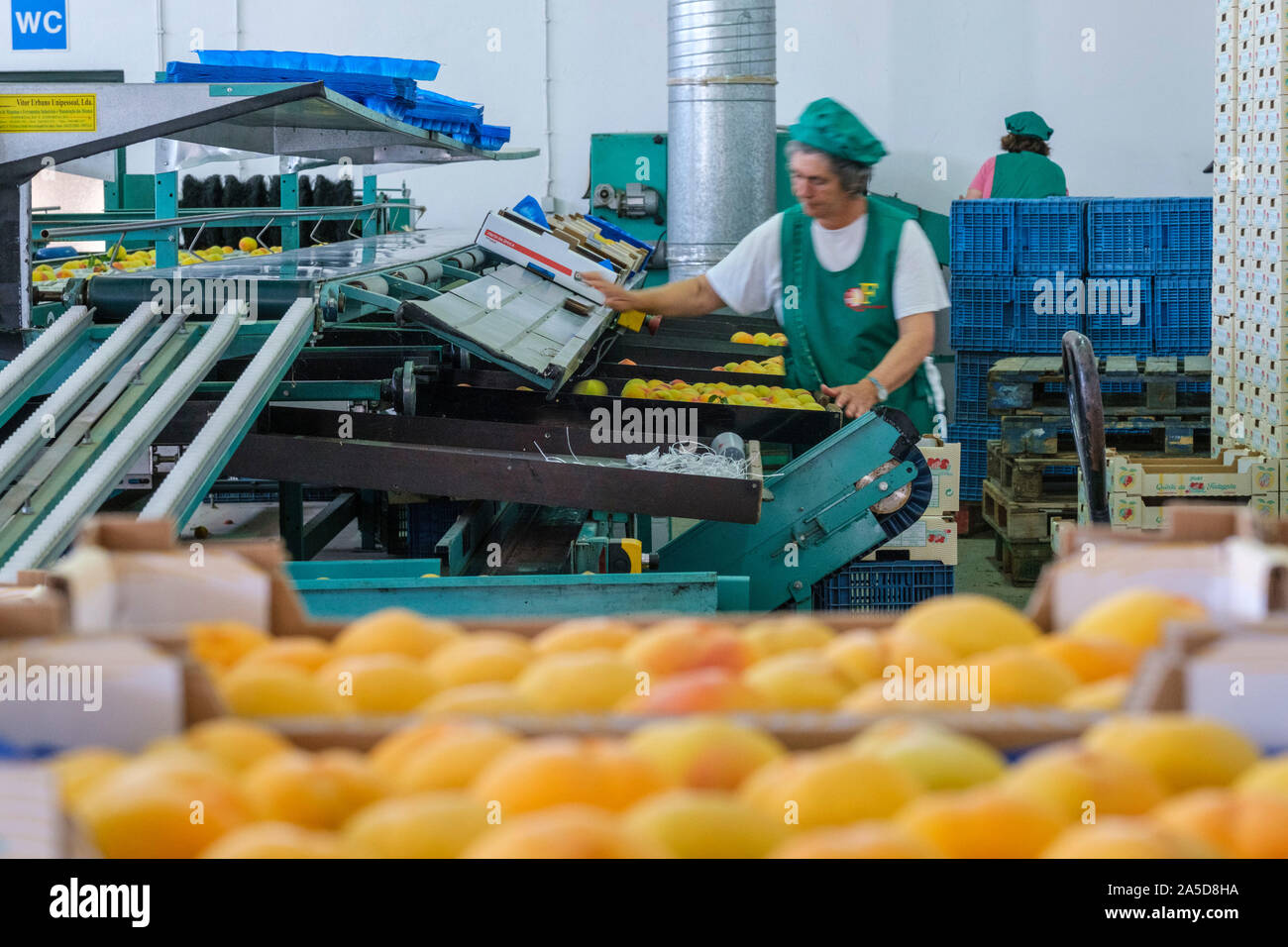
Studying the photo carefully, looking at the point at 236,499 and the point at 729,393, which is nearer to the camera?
the point at 729,393

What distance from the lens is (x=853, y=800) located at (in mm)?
829

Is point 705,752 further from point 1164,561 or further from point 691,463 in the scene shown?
point 691,463

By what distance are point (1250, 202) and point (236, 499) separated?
15.6 feet

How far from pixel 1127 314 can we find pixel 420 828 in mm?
7616

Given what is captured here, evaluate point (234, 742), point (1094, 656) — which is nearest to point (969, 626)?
point (1094, 656)

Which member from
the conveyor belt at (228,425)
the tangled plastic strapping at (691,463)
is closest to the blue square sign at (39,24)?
the conveyor belt at (228,425)

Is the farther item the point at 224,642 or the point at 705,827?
the point at 224,642

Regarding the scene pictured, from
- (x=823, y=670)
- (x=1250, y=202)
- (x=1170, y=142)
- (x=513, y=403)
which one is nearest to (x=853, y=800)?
(x=823, y=670)

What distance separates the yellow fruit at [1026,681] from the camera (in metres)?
1.03

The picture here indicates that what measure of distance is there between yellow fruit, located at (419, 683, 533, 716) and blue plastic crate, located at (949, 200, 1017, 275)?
7.19 m

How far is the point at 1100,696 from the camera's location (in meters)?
0.99

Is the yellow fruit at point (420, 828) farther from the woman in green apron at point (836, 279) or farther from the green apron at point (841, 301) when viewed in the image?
the green apron at point (841, 301)

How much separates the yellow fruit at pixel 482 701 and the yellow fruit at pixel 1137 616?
0.45 m

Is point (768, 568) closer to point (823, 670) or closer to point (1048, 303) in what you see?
point (823, 670)
